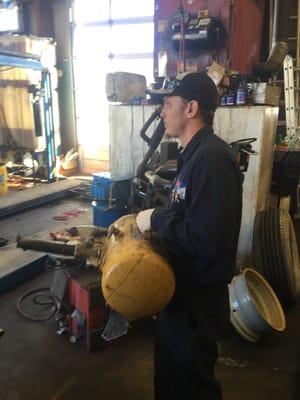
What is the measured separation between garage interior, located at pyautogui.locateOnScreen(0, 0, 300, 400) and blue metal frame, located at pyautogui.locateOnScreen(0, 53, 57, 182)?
3 cm

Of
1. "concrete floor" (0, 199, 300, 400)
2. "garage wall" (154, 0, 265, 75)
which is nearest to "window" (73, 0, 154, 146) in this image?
"garage wall" (154, 0, 265, 75)

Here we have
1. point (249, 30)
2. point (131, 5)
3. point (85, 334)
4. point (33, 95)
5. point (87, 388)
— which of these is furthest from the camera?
point (131, 5)

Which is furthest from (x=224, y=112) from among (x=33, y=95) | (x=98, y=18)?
(x=98, y=18)

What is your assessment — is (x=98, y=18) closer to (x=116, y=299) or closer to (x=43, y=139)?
(x=43, y=139)

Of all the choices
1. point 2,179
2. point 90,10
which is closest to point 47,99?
point 2,179

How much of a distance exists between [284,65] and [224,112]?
1918 mm

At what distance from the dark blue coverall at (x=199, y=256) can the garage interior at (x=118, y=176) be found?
0.49ft

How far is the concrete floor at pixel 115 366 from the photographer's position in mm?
2037

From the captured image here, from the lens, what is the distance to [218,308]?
1.41 meters

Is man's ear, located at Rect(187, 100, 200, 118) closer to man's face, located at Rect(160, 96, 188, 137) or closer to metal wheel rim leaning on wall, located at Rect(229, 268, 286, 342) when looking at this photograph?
man's face, located at Rect(160, 96, 188, 137)

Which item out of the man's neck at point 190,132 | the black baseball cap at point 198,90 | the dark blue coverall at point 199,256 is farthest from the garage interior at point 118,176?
the black baseball cap at point 198,90

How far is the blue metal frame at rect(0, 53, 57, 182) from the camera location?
5.33 meters

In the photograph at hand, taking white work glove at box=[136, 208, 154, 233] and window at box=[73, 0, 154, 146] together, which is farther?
window at box=[73, 0, 154, 146]

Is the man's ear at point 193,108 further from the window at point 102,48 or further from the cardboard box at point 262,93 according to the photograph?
the window at point 102,48
